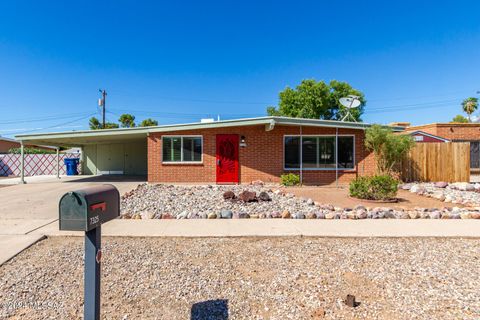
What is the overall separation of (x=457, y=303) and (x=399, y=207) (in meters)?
5.02

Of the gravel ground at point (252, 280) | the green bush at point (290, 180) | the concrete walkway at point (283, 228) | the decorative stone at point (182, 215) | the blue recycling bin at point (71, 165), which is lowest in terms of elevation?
the gravel ground at point (252, 280)

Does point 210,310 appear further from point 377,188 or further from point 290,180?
point 290,180

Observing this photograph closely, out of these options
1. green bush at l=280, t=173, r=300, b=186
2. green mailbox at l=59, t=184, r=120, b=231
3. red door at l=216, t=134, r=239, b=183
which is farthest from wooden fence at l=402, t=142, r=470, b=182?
green mailbox at l=59, t=184, r=120, b=231

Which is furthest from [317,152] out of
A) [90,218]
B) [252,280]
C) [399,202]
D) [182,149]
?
[90,218]

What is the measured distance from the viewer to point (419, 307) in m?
2.63

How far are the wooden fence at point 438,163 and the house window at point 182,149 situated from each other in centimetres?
931

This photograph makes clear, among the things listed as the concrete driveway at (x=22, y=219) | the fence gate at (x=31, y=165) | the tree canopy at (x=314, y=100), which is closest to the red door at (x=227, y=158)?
the concrete driveway at (x=22, y=219)

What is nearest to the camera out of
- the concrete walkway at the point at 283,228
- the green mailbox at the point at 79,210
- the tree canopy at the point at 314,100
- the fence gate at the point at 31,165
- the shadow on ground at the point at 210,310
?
the green mailbox at the point at 79,210

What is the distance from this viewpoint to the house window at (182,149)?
12055 millimetres

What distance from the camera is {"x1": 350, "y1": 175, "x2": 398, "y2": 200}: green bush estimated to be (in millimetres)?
8000

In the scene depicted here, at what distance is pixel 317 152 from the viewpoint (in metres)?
12.3

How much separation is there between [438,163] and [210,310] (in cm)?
1331

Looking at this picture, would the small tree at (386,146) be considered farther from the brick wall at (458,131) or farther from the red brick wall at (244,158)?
the brick wall at (458,131)

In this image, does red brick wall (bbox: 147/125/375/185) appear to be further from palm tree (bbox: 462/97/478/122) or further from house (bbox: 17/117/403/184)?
palm tree (bbox: 462/97/478/122)
